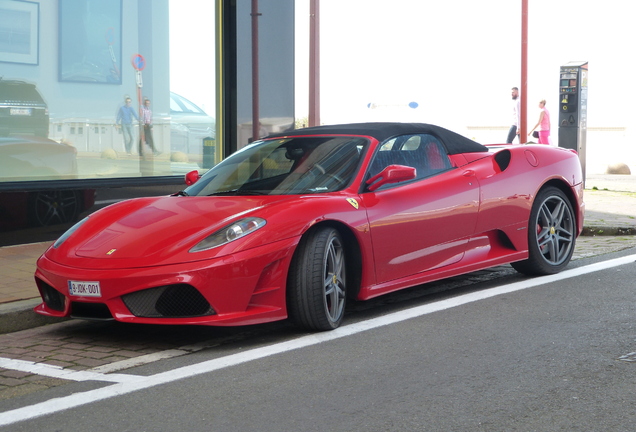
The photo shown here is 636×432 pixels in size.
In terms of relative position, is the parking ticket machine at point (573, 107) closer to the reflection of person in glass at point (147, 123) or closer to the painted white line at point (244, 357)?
the reflection of person in glass at point (147, 123)

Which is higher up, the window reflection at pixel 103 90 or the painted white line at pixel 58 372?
the window reflection at pixel 103 90

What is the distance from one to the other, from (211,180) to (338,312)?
151 centimetres

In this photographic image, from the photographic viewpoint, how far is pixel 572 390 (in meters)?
3.86

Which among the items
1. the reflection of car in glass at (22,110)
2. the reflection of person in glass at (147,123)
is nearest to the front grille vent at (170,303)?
the reflection of car in glass at (22,110)

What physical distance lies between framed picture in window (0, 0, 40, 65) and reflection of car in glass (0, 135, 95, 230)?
35.6 inches

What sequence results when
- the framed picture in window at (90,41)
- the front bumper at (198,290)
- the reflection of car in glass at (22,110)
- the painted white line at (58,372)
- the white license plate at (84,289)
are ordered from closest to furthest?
the painted white line at (58,372) < the front bumper at (198,290) < the white license plate at (84,289) < the reflection of car in glass at (22,110) < the framed picture in window at (90,41)

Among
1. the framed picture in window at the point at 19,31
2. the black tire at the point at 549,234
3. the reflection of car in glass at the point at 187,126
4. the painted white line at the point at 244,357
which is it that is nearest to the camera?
the painted white line at the point at 244,357

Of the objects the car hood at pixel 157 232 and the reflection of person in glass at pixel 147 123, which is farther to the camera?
the reflection of person in glass at pixel 147 123

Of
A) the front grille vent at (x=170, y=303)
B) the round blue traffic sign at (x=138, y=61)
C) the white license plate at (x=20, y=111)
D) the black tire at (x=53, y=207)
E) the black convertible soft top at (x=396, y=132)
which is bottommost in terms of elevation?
the front grille vent at (x=170, y=303)

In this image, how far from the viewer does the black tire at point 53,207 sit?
8.98m

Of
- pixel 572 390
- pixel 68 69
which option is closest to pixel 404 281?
pixel 572 390

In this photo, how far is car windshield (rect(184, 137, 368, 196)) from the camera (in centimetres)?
560

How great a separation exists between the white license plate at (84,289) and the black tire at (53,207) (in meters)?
4.31

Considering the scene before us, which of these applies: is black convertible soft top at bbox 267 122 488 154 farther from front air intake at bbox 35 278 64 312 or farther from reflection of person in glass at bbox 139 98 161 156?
reflection of person in glass at bbox 139 98 161 156
